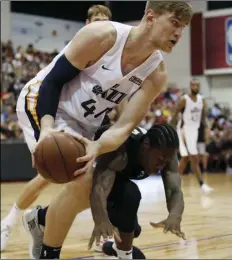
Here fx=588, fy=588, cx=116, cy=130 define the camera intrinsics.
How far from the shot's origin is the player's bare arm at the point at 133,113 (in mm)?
2715

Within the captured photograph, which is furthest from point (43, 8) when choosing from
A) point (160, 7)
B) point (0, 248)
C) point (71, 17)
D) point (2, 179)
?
point (160, 7)

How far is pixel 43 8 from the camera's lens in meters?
15.9

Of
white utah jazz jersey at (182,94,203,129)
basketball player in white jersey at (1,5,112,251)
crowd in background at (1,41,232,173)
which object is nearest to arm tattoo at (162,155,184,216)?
basketball player in white jersey at (1,5,112,251)

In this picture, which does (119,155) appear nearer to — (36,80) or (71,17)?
(36,80)

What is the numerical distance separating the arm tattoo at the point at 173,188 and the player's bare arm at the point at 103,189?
22 cm

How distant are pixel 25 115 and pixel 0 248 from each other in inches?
50.4

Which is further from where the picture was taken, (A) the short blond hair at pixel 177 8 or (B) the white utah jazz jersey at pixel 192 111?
(B) the white utah jazz jersey at pixel 192 111

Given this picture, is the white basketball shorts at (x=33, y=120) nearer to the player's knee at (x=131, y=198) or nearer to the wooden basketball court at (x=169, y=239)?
the player's knee at (x=131, y=198)

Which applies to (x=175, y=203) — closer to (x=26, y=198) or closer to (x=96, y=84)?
(x=96, y=84)

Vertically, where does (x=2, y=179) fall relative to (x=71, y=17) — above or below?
below

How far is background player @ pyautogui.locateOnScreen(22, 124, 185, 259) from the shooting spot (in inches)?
108

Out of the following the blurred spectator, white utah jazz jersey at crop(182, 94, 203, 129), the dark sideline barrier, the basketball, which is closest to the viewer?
the basketball

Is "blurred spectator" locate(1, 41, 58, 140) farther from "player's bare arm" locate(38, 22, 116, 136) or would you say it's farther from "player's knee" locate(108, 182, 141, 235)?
"player's bare arm" locate(38, 22, 116, 136)

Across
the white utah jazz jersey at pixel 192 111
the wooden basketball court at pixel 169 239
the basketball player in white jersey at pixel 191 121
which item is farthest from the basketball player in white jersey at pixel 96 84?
the white utah jazz jersey at pixel 192 111
